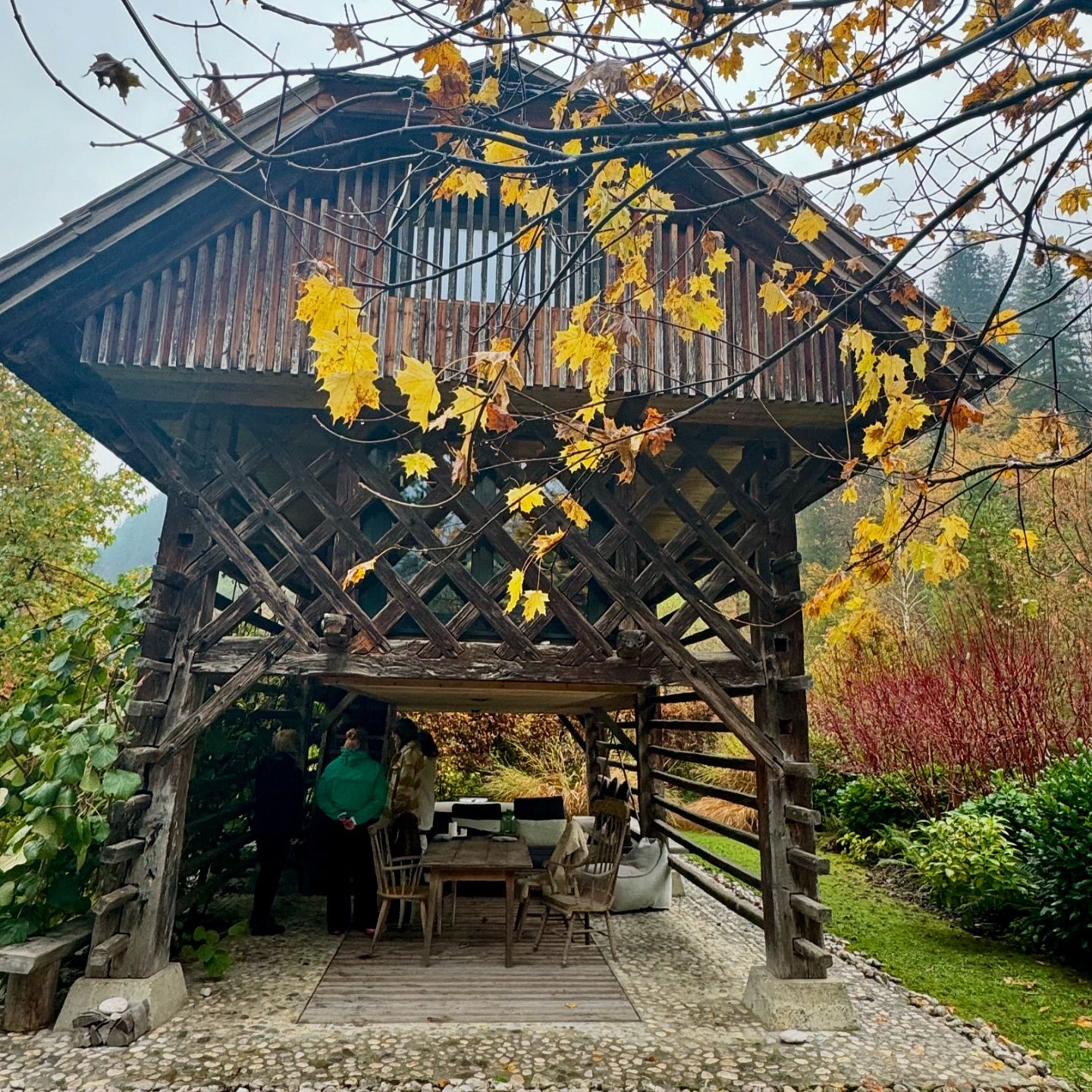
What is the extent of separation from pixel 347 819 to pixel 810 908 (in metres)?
3.70

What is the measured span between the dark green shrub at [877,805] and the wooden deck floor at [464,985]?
18.2ft

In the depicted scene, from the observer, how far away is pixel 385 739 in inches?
343

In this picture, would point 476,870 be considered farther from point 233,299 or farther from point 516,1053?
point 233,299

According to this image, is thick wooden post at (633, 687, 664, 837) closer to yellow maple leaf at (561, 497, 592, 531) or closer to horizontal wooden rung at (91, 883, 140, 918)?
horizontal wooden rung at (91, 883, 140, 918)

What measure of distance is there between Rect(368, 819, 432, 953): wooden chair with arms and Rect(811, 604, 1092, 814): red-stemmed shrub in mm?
5872

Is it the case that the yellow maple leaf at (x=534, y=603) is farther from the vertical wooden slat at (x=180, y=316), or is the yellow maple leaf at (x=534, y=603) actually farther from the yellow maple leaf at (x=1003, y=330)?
the vertical wooden slat at (x=180, y=316)

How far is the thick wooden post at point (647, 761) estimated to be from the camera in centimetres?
846

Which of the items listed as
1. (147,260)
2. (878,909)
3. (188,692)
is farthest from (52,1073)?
(878,909)

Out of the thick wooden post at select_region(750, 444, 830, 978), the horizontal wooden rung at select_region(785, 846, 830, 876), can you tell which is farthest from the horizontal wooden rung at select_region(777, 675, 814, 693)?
the horizontal wooden rung at select_region(785, 846, 830, 876)

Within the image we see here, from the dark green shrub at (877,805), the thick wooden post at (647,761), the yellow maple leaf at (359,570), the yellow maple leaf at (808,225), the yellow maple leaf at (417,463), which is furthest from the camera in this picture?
the dark green shrub at (877,805)

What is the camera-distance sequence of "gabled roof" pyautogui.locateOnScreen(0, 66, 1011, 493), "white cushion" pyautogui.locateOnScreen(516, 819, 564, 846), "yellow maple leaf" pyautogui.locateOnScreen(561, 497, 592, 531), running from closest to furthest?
1. "yellow maple leaf" pyautogui.locateOnScreen(561, 497, 592, 531)
2. "gabled roof" pyautogui.locateOnScreen(0, 66, 1011, 493)
3. "white cushion" pyautogui.locateOnScreen(516, 819, 564, 846)

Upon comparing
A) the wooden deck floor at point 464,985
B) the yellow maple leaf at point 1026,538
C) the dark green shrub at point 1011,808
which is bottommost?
the wooden deck floor at point 464,985

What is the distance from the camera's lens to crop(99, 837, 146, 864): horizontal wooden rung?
437cm

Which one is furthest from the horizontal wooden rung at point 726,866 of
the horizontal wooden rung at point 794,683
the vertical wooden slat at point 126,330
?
the vertical wooden slat at point 126,330
